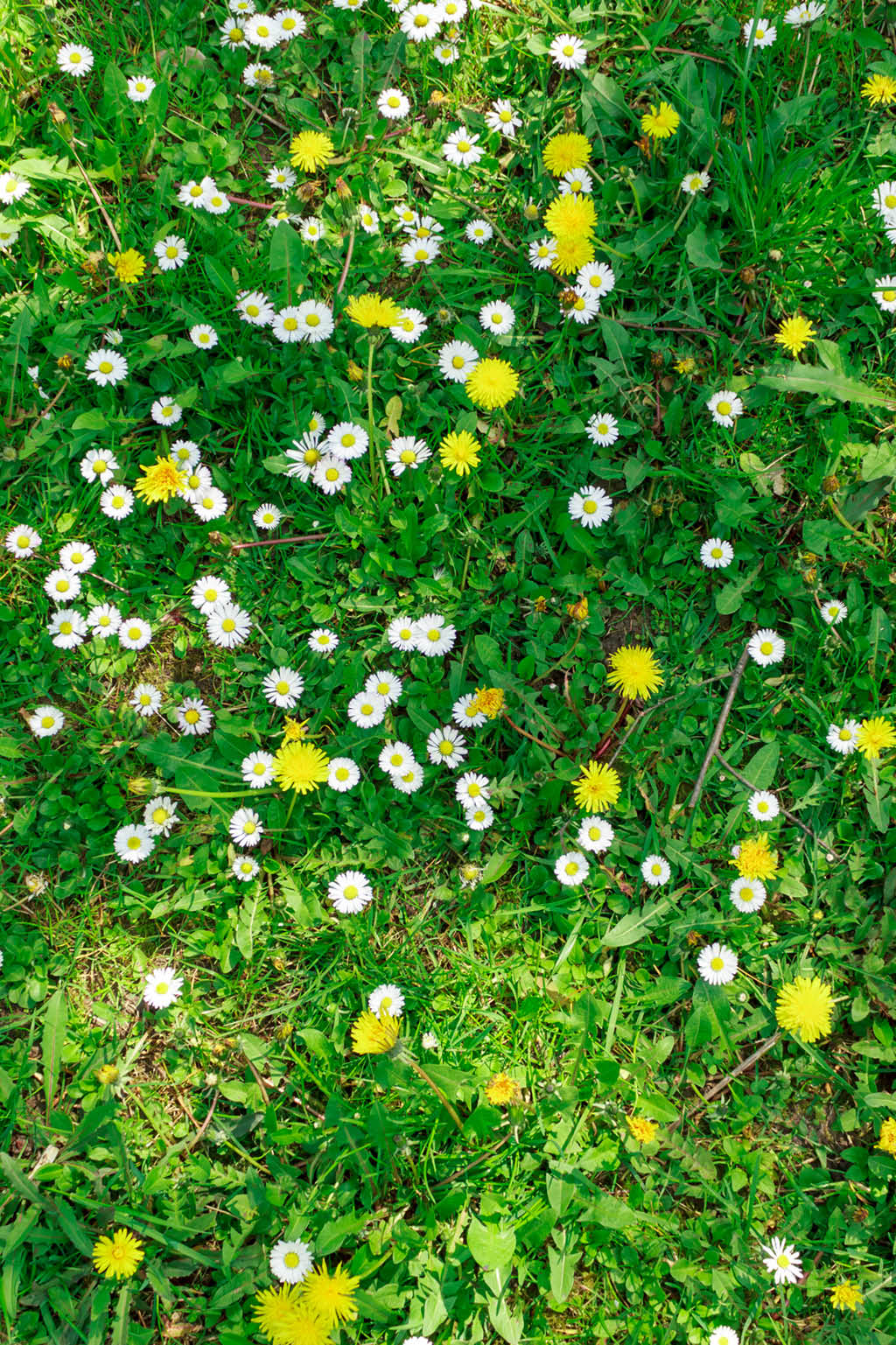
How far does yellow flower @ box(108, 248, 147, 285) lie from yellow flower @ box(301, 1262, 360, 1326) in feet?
9.37

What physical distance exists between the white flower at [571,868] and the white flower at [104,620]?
1.51m

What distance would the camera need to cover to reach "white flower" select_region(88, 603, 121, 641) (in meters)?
2.93

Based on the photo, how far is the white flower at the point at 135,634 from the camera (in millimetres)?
2926

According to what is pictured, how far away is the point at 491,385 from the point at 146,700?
1.38 metres

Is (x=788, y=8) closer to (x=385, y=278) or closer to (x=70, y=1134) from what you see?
(x=385, y=278)

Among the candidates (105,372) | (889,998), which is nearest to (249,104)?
(105,372)

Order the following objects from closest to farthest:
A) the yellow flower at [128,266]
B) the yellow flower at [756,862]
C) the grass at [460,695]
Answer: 1. the grass at [460,695]
2. the yellow flower at [756,862]
3. the yellow flower at [128,266]

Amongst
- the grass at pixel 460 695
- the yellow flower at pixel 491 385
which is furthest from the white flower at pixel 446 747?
the yellow flower at pixel 491 385

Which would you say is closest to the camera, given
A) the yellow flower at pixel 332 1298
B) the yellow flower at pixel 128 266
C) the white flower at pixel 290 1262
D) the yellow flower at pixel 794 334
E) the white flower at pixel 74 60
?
the yellow flower at pixel 332 1298

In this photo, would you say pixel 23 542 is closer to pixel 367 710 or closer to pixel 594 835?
pixel 367 710

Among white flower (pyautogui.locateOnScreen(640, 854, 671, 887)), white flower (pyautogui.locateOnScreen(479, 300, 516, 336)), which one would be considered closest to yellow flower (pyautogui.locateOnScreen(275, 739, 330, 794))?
white flower (pyautogui.locateOnScreen(640, 854, 671, 887))

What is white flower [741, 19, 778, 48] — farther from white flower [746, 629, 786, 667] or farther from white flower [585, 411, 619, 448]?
white flower [746, 629, 786, 667]

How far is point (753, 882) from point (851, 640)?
2.57 ft

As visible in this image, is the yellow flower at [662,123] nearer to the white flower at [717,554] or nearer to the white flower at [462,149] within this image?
the white flower at [462,149]
